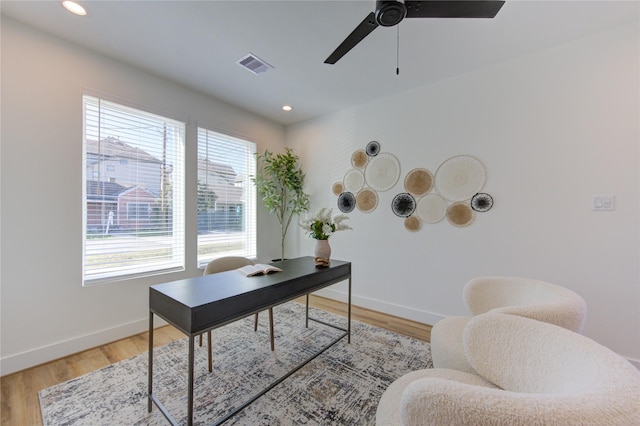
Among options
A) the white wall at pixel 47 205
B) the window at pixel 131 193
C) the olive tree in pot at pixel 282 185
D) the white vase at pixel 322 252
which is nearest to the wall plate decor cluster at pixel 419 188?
the olive tree in pot at pixel 282 185

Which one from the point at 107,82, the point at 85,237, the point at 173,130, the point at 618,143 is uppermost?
the point at 107,82

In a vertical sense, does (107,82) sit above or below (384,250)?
above

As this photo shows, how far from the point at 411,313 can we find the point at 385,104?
2.59 m

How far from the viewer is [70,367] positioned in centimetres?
204

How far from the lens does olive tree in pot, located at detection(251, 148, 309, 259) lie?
150 inches

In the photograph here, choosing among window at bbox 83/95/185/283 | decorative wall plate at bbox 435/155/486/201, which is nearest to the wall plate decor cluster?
decorative wall plate at bbox 435/155/486/201

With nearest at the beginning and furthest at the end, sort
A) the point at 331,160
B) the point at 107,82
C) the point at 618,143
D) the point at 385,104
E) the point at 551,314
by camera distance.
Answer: the point at 551,314 < the point at 618,143 < the point at 107,82 < the point at 385,104 < the point at 331,160

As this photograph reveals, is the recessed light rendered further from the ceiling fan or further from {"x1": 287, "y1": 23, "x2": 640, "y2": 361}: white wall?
{"x1": 287, "y1": 23, "x2": 640, "y2": 361}: white wall

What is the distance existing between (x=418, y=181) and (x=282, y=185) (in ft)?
6.56

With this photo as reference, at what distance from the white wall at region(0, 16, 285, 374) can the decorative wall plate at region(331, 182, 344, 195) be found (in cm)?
252

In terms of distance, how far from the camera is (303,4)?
1800 millimetres

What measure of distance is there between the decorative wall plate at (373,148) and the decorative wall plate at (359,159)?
57 millimetres

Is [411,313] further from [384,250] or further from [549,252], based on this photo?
[549,252]

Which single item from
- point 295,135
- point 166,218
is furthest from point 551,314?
point 295,135
